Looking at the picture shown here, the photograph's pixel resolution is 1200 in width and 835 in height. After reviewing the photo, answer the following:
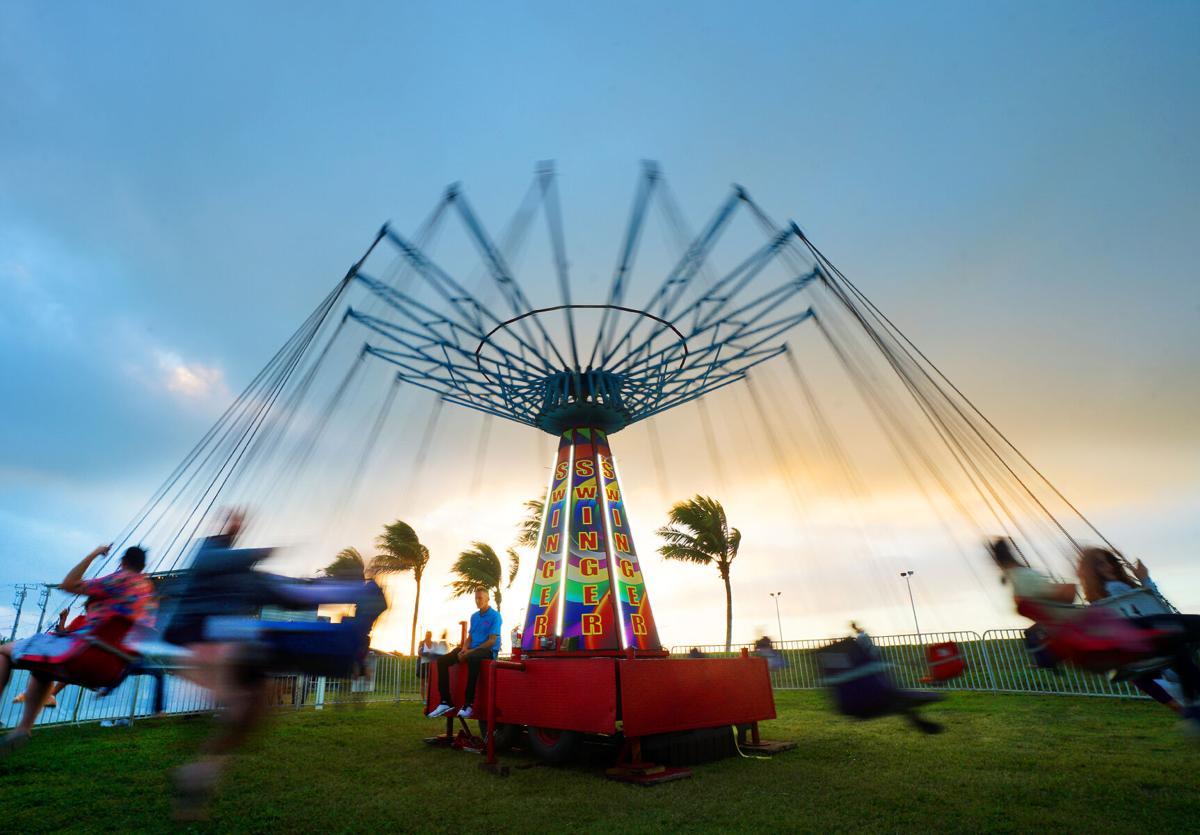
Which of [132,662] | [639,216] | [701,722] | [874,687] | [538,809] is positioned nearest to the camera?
[132,662]

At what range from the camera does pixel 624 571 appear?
37.0 ft

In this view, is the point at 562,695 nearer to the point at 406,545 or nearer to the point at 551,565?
the point at 551,565

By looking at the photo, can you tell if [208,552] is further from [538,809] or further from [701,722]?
[701,722]

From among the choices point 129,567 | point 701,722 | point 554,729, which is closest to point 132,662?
point 129,567

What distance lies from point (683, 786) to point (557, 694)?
81.8 inches

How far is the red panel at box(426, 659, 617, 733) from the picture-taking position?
752cm

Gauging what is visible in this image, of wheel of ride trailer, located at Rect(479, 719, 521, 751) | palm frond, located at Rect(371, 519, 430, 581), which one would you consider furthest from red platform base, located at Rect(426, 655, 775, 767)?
palm frond, located at Rect(371, 519, 430, 581)

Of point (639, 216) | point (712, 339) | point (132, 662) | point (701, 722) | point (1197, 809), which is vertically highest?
point (639, 216)

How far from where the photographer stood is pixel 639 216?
10406 millimetres

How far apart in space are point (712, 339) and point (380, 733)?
10.2 meters

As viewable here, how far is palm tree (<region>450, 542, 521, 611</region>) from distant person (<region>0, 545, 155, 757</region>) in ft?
94.2

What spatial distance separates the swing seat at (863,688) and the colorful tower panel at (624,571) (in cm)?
527

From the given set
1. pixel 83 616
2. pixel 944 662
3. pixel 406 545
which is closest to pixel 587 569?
pixel 944 662

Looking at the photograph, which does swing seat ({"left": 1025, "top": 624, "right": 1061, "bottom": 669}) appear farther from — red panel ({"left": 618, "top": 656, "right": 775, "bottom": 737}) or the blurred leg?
the blurred leg
